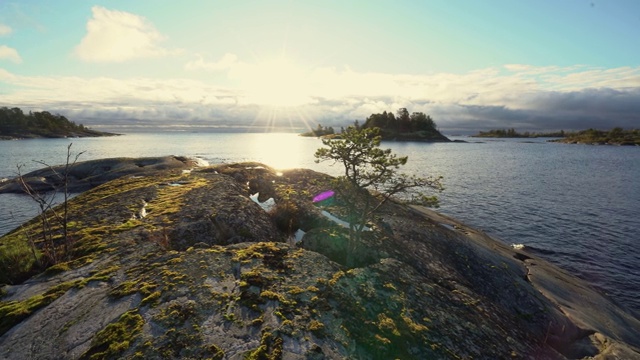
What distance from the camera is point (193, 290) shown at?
12641 mm

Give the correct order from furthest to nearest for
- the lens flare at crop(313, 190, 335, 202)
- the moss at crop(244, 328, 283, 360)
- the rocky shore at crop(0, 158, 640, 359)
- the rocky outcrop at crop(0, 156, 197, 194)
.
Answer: the rocky outcrop at crop(0, 156, 197, 194) → the lens flare at crop(313, 190, 335, 202) → the rocky shore at crop(0, 158, 640, 359) → the moss at crop(244, 328, 283, 360)

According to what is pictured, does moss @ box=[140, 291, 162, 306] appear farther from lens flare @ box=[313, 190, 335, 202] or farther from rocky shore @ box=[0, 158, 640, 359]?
lens flare @ box=[313, 190, 335, 202]

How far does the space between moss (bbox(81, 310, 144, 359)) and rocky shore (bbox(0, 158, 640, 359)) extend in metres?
0.04

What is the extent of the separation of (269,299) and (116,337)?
207 inches

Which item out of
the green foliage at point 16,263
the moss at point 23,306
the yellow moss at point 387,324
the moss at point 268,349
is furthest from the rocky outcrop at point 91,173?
the yellow moss at point 387,324

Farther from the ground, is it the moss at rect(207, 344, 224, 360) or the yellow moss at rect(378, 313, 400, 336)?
the moss at rect(207, 344, 224, 360)

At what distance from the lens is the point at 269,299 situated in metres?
12.5

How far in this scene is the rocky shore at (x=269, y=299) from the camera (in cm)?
1045

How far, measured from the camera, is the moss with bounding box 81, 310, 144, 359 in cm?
954

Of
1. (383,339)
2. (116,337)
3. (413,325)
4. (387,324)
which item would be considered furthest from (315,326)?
(116,337)

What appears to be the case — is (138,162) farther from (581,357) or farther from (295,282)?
(581,357)

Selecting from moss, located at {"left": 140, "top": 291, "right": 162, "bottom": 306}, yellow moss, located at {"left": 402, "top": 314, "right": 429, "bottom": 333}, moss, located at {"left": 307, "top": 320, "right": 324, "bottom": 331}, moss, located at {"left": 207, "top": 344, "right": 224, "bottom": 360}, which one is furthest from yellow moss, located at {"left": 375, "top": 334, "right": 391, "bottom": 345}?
moss, located at {"left": 140, "top": 291, "right": 162, "bottom": 306}

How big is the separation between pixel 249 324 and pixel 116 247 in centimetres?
1095

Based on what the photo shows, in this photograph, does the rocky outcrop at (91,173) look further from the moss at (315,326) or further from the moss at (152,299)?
the moss at (315,326)
